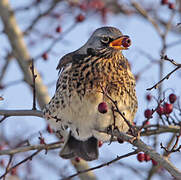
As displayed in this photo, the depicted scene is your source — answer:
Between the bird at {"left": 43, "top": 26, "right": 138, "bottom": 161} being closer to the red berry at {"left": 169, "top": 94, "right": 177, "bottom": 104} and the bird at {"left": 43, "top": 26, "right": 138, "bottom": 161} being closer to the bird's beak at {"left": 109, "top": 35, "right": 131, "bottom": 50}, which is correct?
the bird's beak at {"left": 109, "top": 35, "right": 131, "bottom": 50}

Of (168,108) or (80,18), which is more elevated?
(80,18)

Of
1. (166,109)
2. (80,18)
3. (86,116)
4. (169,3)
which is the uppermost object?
(169,3)

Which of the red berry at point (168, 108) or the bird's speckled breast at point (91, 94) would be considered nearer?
the red berry at point (168, 108)

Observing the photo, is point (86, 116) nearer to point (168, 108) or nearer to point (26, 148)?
point (26, 148)

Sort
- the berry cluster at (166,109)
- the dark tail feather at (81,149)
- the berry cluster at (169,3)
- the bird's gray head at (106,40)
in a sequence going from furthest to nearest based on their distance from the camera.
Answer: the berry cluster at (169,3), the dark tail feather at (81,149), the bird's gray head at (106,40), the berry cluster at (166,109)

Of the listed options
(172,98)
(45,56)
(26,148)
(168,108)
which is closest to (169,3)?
(172,98)

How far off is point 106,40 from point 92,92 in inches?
27.9

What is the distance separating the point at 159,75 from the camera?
5.55 m

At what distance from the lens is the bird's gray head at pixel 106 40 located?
4.51m

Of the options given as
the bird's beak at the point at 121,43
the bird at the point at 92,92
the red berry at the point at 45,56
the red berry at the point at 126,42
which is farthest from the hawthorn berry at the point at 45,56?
the red berry at the point at 126,42

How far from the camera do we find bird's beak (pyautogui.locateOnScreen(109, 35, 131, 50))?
4242mm

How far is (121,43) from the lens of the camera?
14.6ft

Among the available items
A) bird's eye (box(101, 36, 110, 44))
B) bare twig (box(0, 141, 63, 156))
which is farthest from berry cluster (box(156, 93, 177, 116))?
bare twig (box(0, 141, 63, 156))

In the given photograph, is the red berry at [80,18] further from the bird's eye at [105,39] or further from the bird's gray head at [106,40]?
the bird's eye at [105,39]
